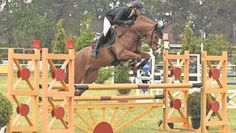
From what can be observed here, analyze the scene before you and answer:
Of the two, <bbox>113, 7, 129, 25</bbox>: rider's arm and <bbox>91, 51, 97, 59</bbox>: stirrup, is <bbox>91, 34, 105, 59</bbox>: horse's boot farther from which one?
<bbox>113, 7, 129, 25</bbox>: rider's arm

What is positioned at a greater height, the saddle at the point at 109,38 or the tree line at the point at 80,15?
the tree line at the point at 80,15

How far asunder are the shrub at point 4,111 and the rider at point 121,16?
3.00 meters

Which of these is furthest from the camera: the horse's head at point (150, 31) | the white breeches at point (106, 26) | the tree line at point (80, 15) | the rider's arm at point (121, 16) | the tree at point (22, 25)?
the tree line at point (80, 15)

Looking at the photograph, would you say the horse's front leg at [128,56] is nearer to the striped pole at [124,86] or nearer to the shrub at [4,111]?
the striped pole at [124,86]

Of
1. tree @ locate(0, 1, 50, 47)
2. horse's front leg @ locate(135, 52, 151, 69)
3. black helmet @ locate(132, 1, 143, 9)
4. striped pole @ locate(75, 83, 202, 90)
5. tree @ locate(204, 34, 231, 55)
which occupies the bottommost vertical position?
striped pole @ locate(75, 83, 202, 90)

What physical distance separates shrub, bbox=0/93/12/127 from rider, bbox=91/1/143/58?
3.00 meters

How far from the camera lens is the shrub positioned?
22.3 ft

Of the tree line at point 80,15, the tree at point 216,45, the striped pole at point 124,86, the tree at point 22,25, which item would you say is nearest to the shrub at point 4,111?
the striped pole at point 124,86

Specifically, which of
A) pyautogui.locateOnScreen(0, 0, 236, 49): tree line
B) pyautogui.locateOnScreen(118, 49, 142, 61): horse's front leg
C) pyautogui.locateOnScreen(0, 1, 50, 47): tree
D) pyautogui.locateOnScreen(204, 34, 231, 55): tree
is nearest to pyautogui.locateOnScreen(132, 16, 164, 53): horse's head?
pyautogui.locateOnScreen(118, 49, 142, 61): horse's front leg

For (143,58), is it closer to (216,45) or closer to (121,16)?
(121,16)

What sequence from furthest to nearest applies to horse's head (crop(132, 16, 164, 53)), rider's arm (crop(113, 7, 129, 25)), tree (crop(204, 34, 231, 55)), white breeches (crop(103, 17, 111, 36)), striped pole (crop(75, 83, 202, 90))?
tree (crop(204, 34, 231, 55)) → white breeches (crop(103, 17, 111, 36)) → rider's arm (crop(113, 7, 129, 25)) → horse's head (crop(132, 16, 164, 53)) → striped pole (crop(75, 83, 202, 90))

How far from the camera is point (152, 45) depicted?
30.2 ft

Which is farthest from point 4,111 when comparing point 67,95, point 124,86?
point 124,86

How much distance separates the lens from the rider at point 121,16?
9.34 metres
